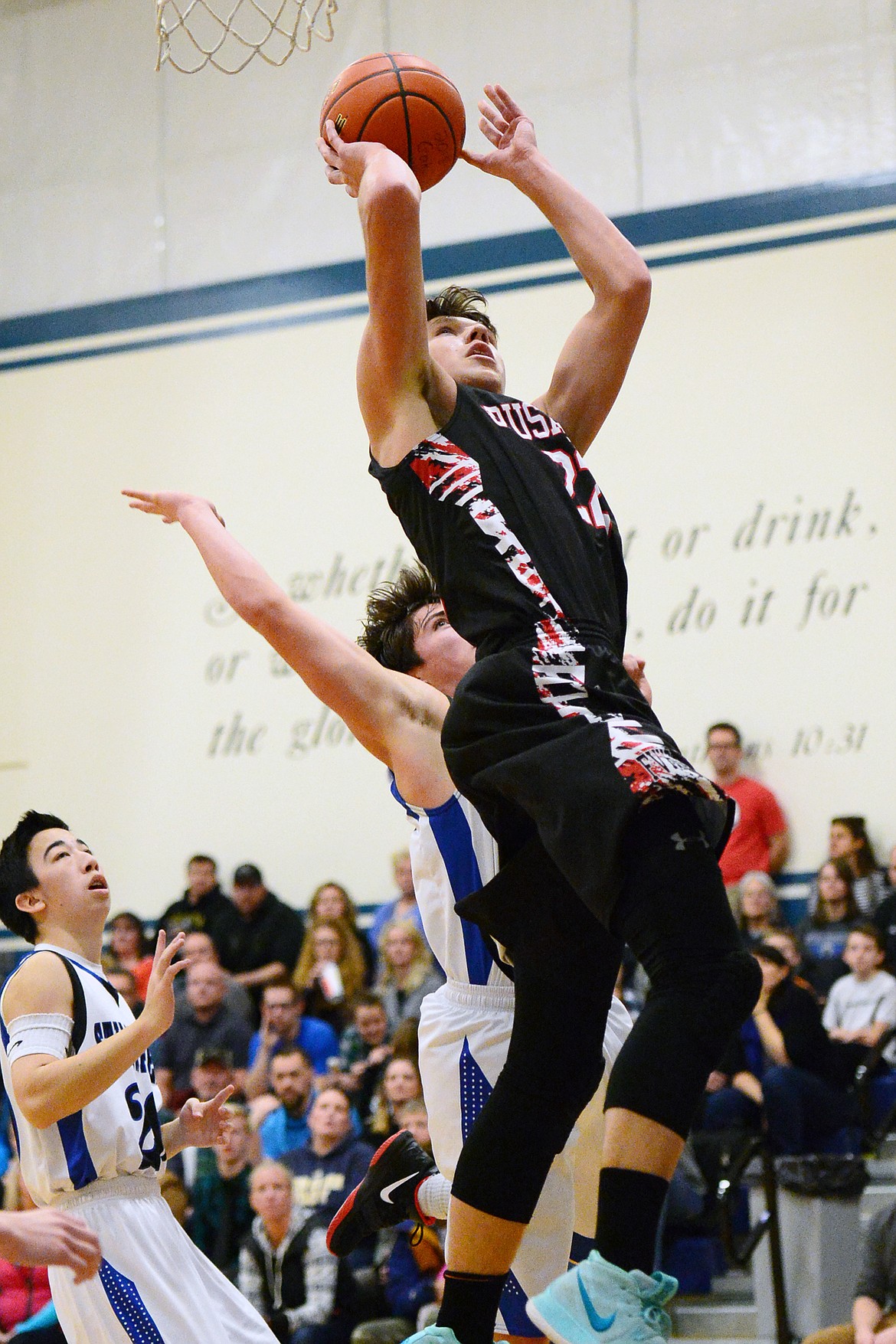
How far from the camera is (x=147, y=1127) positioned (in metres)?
4.41

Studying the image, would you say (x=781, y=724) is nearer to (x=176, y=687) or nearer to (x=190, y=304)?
(x=176, y=687)

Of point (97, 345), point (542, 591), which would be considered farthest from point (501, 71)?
point (542, 591)

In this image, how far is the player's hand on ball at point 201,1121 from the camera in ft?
14.9

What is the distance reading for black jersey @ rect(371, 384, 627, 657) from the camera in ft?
9.75

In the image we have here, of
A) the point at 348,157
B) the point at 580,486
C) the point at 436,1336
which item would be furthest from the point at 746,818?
the point at 436,1336

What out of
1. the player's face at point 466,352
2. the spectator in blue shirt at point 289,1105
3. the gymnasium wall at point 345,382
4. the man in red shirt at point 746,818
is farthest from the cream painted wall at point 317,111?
the player's face at point 466,352

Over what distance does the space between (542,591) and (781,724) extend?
8.08 m

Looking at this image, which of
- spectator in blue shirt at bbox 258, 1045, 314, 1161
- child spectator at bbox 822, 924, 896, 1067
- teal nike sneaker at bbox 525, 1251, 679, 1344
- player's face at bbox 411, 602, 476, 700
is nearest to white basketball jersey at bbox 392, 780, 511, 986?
player's face at bbox 411, 602, 476, 700

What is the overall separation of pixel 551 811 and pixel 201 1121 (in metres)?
2.27

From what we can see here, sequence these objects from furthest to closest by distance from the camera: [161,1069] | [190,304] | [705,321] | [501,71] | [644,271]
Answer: [190,304]
[501,71]
[705,321]
[161,1069]
[644,271]

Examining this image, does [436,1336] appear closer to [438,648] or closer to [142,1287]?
[142,1287]

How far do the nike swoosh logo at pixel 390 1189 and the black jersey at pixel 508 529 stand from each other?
7.36ft

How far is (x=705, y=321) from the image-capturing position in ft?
37.6

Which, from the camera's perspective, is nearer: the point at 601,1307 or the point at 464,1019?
the point at 601,1307
